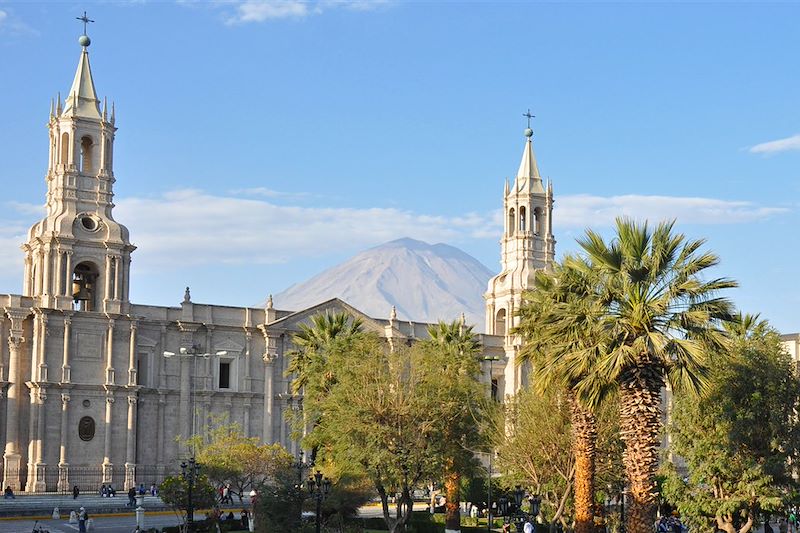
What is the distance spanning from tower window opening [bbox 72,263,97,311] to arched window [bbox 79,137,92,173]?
18.2 feet

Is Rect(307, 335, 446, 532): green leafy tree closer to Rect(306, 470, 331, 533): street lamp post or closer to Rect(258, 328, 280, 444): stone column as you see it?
Rect(306, 470, 331, 533): street lamp post

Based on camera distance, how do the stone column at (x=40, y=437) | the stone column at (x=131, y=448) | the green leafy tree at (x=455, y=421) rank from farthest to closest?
the stone column at (x=131, y=448) < the stone column at (x=40, y=437) < the green leafy tree at (x=455, y=421)

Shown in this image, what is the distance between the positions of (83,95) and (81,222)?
7.48m

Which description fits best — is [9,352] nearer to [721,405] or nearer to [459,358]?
[459,358]

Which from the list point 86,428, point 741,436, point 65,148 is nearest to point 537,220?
point 65,148

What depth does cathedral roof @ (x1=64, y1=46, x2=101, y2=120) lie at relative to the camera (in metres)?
68.6

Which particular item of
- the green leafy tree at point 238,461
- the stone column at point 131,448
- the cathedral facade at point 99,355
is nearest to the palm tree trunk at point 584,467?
the green leafy tree at point 238,461

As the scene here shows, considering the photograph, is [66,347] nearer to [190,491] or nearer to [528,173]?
[190,491]

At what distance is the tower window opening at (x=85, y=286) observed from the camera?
69.0m

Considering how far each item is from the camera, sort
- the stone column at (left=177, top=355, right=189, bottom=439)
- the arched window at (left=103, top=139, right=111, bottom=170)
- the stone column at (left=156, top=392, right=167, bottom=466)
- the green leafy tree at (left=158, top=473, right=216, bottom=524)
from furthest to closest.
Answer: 1. the stone column at (left=177, top=355, right=189, bottom=439)
2. the stone column at (left=156, top=392, right=167, bottom=466)
3. the arched window at (left=103, top=139, right=111, bottom=170)
4. the green leafy tree at (left=158, top=473, right=216, bottom=524)

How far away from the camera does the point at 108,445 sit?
67.3 meters

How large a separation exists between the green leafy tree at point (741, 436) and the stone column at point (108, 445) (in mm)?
36782

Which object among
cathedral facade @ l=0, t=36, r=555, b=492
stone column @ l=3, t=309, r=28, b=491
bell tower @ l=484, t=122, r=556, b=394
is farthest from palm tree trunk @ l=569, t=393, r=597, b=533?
bell tower @ l=484, t=122, r=556, b=394

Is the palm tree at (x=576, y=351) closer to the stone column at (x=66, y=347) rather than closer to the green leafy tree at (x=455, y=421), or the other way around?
the green leafy tree at (x=455, y=421)
